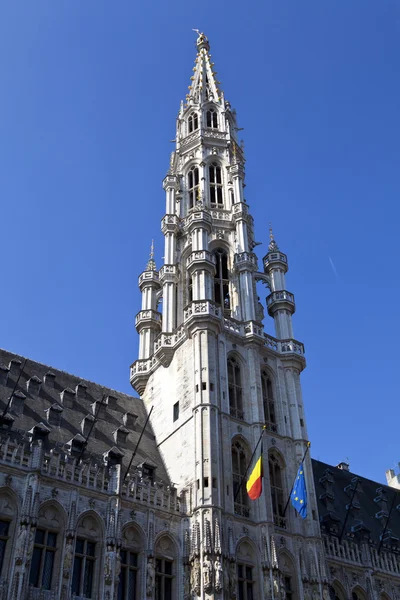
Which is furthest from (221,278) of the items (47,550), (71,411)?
(47,550)

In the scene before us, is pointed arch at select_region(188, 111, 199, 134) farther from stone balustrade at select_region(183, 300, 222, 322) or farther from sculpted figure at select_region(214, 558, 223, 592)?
sculpted figure at select_region(214, 558, 223, 592)

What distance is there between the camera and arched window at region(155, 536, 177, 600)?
116 feet

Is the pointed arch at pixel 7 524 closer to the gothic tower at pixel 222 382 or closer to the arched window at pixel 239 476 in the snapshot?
the gothic tower at pixel 222 382

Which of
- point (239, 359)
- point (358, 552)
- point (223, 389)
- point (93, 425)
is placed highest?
point (239, 359)

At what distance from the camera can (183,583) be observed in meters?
35.5

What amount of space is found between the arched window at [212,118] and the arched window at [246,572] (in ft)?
130

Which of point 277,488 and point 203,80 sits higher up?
point 203,80

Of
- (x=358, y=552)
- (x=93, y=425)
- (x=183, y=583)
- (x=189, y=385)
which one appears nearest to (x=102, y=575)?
(x=183, y=583)

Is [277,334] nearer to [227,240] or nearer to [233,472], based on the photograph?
[227,240]

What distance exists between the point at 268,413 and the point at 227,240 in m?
15.3

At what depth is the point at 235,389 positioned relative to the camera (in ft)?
146

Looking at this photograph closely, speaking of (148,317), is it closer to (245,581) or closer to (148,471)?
(148,471)

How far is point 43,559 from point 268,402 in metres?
18.7

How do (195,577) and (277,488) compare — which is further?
(277,488)
